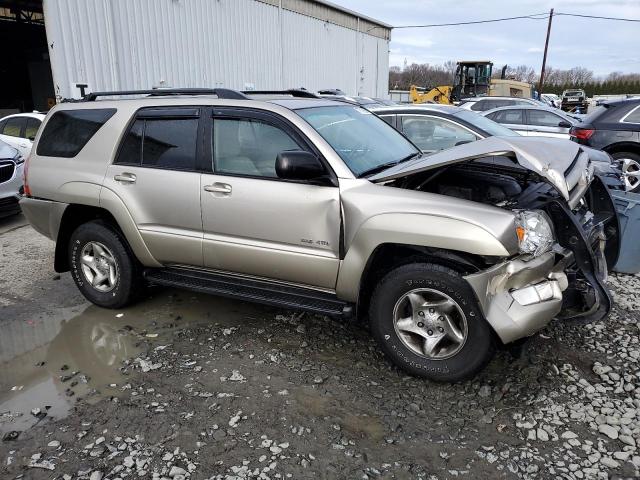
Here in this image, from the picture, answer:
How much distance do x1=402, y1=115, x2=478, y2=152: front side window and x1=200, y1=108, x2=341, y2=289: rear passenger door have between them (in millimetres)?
3476

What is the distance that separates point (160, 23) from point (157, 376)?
12.8 m

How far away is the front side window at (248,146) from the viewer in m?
3.63

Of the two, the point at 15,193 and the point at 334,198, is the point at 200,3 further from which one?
the point at 334,198

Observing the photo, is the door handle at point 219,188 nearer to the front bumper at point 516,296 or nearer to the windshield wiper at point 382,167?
the windshield wiper at point 382,167

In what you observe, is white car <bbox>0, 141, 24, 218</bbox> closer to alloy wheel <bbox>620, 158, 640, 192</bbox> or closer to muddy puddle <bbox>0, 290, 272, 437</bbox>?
muddy puddle <bbox>0, 290, 272, 437</bbox>

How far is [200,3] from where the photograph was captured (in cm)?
1516

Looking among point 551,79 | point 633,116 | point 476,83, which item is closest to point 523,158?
point 633,116

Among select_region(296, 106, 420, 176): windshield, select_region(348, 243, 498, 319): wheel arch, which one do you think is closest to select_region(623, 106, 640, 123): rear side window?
select_region(296, 106, 420, 176): windshield

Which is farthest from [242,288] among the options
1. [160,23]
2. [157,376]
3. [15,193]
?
[160,23]

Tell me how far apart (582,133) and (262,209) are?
24.0 ft

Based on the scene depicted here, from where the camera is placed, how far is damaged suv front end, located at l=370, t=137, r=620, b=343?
2902mm

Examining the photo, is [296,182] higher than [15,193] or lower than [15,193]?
higher

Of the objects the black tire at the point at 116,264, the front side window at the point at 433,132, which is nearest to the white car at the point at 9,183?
the black tire at the point at 116,264

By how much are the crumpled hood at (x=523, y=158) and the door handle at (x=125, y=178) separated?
199cm
